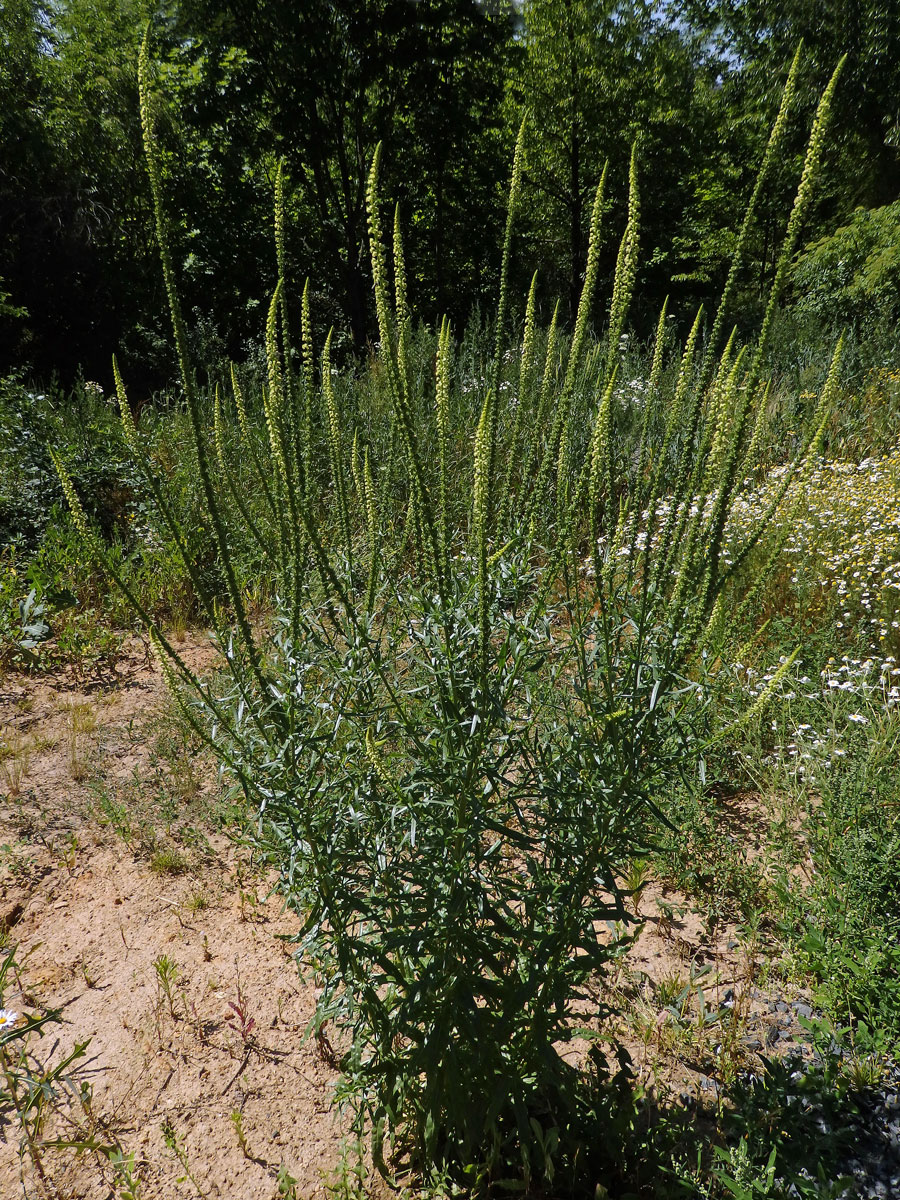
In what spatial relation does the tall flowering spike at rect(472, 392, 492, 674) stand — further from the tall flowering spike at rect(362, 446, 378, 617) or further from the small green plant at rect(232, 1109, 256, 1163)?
the small green plant at rect(232, 1109, 256, 1163)

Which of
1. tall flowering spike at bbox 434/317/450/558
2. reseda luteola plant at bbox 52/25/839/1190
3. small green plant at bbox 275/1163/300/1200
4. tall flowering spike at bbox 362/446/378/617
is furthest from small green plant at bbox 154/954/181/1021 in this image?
tall flowering spike at bbox 434/317/450/558

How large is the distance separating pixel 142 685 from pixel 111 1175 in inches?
116

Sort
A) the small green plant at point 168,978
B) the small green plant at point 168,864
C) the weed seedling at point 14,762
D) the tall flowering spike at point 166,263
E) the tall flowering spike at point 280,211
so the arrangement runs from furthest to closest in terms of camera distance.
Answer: the weed seedling at point 14,762 → the small green plant at point 168,864 → the small green plant at point 168,978 → the tall flowering spike at point 280,211 → the tall flowering spike at point 166,263

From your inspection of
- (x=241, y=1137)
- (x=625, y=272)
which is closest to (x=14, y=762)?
(x=241, y=1137)

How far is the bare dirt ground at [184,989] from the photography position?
2219mm

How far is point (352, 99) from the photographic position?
10.5 metres

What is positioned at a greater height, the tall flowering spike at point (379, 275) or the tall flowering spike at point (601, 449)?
the tall flowering spike at point (379, 275)

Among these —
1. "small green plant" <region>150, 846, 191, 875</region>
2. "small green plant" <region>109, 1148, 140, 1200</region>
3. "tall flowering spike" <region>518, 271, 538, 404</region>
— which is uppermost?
"tall flowering spike" <region>518, 271, 538, 404</region>

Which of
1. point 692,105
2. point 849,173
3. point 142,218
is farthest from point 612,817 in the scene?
point 692,105

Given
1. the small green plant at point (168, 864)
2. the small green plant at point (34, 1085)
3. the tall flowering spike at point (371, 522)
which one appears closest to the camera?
the tall flowering spike at point (371, 522)

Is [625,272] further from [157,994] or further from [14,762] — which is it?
[14,762]

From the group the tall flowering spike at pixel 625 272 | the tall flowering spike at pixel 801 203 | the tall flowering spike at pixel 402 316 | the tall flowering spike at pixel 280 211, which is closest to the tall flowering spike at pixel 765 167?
the tall flowering spike at pixel 801 203

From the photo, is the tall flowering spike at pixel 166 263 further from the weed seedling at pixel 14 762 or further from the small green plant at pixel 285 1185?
the weed seedling at pixel 14 762

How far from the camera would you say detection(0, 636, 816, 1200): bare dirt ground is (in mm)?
2219
